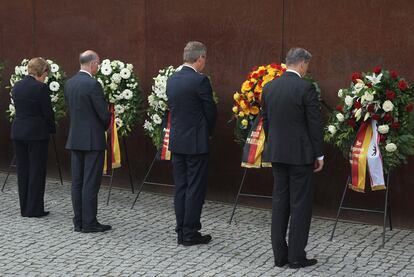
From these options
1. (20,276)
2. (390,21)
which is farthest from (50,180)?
(390,21)

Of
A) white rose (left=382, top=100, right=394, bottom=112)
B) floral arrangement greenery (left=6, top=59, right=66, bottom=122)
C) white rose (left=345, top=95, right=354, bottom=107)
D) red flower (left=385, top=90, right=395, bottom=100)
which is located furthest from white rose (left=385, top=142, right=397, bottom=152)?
floral arrangement greenery (left=6, top=59, right=66, bottom=122)

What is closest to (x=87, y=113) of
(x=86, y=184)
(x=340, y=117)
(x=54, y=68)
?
(x=86, y=184)

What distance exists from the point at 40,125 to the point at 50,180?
2.88 m

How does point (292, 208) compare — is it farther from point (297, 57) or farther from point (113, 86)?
point (113, 86)

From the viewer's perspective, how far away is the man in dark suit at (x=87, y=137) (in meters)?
8.79

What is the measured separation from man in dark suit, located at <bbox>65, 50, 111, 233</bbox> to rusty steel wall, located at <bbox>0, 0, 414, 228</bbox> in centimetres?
204

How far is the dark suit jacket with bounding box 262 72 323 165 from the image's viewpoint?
723 centimetres

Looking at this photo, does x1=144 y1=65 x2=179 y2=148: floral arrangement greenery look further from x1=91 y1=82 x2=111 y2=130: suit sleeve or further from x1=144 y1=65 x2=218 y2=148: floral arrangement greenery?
x1=91 y1=82 x2=111 y2=130: suit sleeve

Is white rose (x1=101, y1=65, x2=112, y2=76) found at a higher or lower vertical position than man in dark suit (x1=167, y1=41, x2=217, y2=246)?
higher

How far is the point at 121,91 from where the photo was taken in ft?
34.0

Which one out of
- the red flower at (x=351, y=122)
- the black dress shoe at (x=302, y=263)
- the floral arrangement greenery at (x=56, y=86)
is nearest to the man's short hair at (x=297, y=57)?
the red flower at (x=351, y=122)

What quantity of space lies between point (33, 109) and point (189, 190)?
243 cm

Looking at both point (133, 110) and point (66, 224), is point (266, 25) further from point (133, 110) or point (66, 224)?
point (66, 224)

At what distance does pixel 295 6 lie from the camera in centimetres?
963
